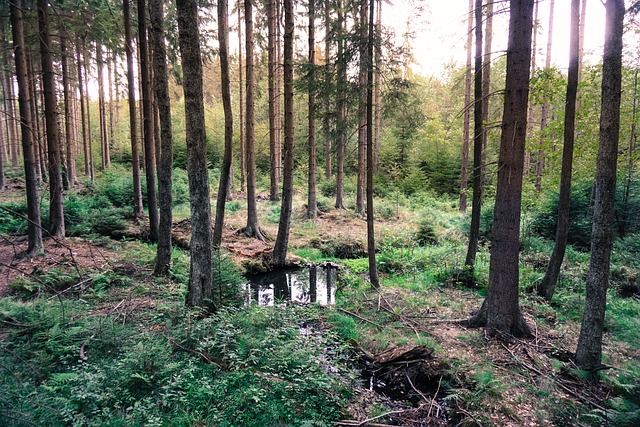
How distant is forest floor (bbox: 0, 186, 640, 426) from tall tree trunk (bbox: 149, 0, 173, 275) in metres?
0.80

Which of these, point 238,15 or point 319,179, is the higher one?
point 238,15

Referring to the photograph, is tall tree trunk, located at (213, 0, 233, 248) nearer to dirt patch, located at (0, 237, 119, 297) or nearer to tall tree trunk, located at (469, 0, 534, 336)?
dirt patch, located at (0, 237, 119, 297)

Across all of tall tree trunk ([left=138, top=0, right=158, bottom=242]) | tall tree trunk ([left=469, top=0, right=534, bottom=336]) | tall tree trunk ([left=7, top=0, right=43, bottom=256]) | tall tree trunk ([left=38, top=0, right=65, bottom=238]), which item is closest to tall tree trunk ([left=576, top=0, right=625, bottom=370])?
tall tree trunk ([left=469, top=0, right=534, bottom=336])

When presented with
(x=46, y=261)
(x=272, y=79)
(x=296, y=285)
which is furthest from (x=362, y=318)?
(x=272, y=79)

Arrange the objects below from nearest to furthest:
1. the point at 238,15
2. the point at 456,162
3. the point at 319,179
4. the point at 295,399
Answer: the point at 295,399 → the point at 238,15 → the point at 456,162 → the point at 319,179

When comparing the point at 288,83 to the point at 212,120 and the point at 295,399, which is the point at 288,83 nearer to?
the point at 295,399

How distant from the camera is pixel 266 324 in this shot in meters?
A: 6.46

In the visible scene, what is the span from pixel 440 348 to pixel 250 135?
1018 cm

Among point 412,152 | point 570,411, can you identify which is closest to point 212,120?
point 412,152

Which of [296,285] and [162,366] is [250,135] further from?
[162,366]

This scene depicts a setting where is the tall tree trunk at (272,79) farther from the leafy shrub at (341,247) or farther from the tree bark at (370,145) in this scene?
the leafy shrub at (341,247)

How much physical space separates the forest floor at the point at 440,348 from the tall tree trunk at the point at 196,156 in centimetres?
118

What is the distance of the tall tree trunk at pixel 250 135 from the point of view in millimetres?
11894

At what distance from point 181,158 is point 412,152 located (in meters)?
19.9
